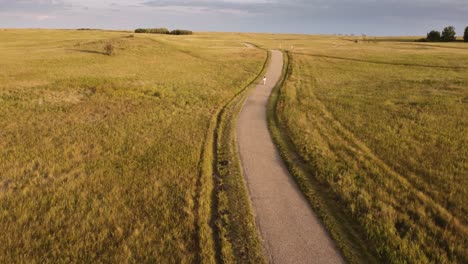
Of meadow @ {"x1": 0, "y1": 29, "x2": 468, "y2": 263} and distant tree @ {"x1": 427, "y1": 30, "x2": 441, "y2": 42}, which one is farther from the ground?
distant tree @ {"x1": 427, "y1": 30, "x2": 441, "y2": 42}

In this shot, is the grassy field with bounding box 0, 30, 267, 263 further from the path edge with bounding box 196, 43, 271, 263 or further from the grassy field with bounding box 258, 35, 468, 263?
the grassy field with bounding box 258, 35, 468, 263

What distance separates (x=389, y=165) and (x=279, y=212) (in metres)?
6.53

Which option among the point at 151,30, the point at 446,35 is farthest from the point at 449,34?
the point at 151,30

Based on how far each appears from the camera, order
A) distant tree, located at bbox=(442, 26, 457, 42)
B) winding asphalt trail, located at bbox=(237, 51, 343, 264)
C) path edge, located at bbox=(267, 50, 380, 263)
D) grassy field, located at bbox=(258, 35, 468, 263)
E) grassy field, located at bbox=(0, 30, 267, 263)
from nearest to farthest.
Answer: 1. winding asphalt trail, located at bbox=(237, 51, 343, 264)
2. path edge, located at bbox=(267, 50, 380, 263)
3. grassy field, located at bbox=(0, 30, 267, 263)
4. grassy field, located at bbox=(258, 35, 468, 263)
5. distant tree, located at bbox=(442, 26, 457, 42)

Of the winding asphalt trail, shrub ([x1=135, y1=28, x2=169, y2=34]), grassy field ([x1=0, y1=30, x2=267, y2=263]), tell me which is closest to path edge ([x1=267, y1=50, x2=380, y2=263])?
the winding asphalt trail

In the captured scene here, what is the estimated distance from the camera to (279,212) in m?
9.01

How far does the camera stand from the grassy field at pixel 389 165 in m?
8.01

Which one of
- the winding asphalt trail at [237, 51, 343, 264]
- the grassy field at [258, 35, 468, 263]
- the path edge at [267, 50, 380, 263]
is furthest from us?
the grassy field at [258, 35, 468, 263]

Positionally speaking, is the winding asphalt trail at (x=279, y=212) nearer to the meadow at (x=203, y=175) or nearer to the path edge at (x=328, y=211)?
the path edge at (x=328, y=211)

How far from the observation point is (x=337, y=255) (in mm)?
7375

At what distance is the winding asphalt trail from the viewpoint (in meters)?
7.38

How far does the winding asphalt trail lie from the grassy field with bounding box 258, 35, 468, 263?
479 millimetres

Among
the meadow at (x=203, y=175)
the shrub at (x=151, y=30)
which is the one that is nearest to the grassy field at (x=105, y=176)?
the meadow at (x=203, y=175)

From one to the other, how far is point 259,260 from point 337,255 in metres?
2.06
